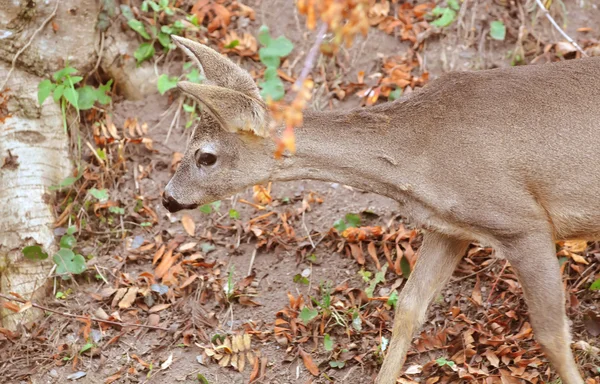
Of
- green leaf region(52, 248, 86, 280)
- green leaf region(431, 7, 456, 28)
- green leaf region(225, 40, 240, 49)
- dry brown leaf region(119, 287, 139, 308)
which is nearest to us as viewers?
dry brown leaf region(119, 287, 139, 308)

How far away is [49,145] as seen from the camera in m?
7.39

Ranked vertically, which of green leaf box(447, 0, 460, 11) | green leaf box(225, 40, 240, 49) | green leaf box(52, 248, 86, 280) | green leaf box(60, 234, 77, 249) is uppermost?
green leaf box(447, 0, 460, 11)

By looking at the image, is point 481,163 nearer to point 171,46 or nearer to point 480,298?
point 480,298

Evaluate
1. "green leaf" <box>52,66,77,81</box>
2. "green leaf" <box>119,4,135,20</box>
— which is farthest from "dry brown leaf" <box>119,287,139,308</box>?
"green leaf" <box>119,4,135,20</box>

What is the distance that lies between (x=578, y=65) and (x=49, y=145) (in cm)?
461

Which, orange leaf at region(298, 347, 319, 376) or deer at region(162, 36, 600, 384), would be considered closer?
deer at region(162, 36, 600, 384)

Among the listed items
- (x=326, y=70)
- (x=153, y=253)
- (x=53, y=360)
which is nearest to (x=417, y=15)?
(x=326, y=70)

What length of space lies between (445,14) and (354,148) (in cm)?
311

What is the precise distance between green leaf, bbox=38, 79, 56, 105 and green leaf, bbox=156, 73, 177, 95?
968 millimetres

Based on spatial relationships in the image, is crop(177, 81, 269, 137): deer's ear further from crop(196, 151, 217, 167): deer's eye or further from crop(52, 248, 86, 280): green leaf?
crop(52, 248, 86, 280): green leaf

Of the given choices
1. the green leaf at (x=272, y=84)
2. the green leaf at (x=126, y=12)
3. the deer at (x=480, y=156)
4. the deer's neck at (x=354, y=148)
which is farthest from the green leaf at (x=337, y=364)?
the green leaf at (x=126, y=12)

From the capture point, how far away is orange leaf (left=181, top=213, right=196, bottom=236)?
725cm

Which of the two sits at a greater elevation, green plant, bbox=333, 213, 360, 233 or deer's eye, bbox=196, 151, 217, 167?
deer's eye, bbox=196, 151, 217, 167

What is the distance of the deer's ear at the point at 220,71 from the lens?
5.68m
